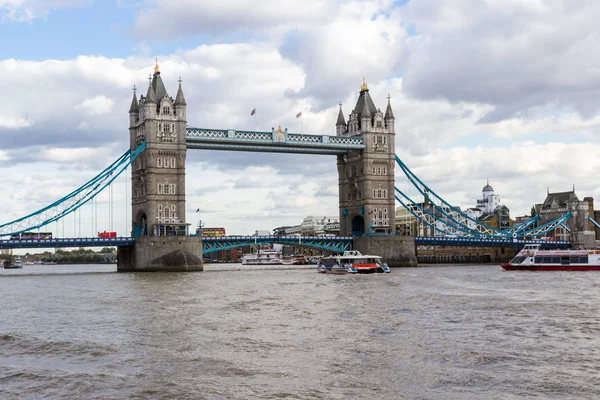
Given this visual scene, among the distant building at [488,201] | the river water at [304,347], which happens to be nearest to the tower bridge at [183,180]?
the river water at [304,347]

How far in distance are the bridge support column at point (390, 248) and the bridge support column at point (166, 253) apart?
2215 cm

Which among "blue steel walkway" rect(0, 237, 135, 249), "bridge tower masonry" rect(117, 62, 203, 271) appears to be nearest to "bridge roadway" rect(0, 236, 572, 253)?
"blue steel walkway" rect(0, 237, 135, 249)

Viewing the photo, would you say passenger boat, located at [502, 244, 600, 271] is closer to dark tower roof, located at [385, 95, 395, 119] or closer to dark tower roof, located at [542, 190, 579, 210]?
dark tower roof, located at [385, 95, 395, 119]

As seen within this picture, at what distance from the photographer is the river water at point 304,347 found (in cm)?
1875

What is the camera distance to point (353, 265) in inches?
2891

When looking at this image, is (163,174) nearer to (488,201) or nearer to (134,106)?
(134,106)

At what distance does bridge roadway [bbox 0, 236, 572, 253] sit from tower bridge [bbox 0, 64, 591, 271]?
13 cm

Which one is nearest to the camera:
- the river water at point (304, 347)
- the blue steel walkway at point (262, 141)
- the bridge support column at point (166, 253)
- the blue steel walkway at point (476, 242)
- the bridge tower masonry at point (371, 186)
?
the river water at point (304, 347)

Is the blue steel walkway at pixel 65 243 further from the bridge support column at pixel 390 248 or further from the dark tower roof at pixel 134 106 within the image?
the bridge support column at pixel 390 248

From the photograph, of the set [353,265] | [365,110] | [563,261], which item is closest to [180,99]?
[365,110]

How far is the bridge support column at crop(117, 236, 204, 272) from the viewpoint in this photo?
7900 centimetres

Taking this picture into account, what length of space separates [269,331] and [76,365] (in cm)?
852

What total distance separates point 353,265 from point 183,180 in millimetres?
23039

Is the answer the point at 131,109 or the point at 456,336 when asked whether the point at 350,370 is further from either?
the point at 131,109
